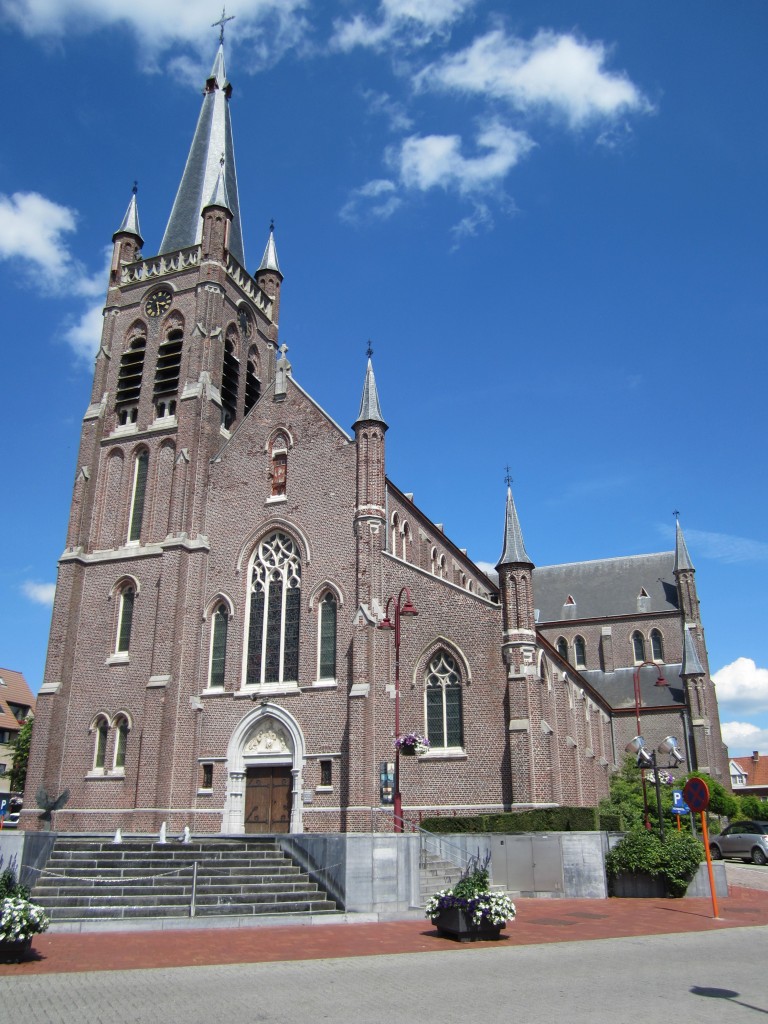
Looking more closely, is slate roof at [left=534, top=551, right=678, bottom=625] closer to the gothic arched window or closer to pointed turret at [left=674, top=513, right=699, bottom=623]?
pointed turret at [left=674, top=513, right=699, bottom=623]

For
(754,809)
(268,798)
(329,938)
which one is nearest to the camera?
(329,938)

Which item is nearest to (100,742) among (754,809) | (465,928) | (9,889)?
(9,889)

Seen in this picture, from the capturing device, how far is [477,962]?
39.1 feet

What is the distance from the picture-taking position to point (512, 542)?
1090 inches

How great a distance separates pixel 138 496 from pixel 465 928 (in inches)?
890

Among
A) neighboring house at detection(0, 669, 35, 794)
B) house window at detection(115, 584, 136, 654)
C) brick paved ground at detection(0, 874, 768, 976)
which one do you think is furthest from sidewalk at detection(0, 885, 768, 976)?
neighboring house at detection(0, 669, 35, 794)

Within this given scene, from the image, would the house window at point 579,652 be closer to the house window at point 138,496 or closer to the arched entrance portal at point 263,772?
the arched entrance portal at point 263,772

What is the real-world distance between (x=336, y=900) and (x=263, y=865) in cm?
241

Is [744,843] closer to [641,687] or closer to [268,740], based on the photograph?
[268,740]

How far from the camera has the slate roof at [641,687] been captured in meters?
50.4

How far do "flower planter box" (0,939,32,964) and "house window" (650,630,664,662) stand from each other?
1907 inches

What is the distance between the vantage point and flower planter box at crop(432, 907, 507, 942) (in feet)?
45.5

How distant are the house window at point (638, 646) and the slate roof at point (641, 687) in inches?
40.7

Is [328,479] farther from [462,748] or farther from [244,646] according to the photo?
[462,748]
